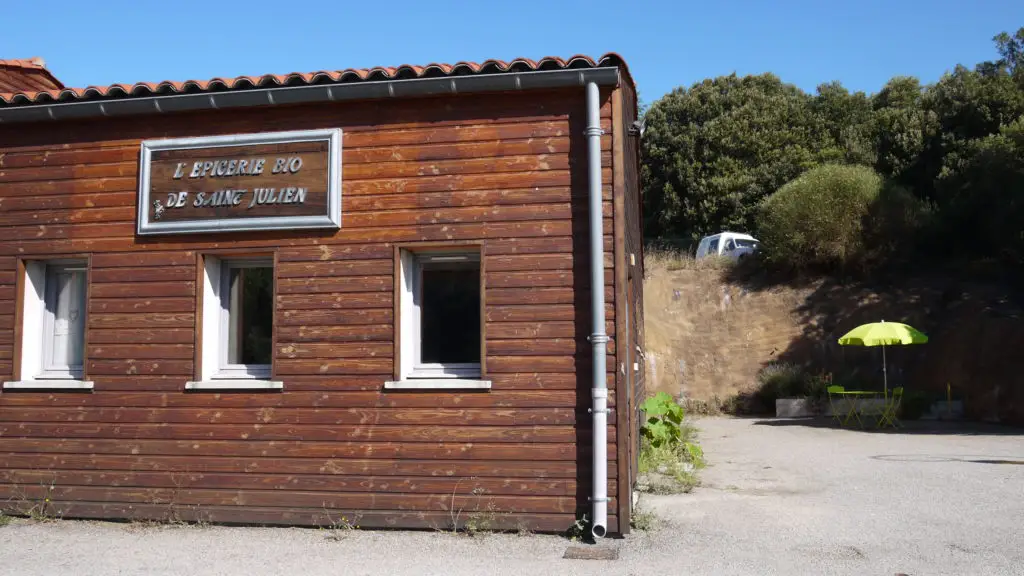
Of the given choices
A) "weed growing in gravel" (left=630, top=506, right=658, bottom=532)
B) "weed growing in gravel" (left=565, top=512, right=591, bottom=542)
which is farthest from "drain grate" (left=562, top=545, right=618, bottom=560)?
"weed growing in gravel" (left=630, top=506, right=658, bottom=532)

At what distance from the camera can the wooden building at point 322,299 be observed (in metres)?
7.10

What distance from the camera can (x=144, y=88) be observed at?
7.72 meters

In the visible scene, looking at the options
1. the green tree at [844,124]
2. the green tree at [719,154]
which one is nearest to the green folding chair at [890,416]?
the green tree at [719,154]

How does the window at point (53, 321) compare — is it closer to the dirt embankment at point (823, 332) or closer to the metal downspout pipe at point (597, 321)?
the metal downspout pipe at point (597, 321)

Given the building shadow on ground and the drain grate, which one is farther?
the building shadow on ground

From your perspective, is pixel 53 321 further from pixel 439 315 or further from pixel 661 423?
pixel 661 423

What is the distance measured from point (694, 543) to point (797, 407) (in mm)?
14621

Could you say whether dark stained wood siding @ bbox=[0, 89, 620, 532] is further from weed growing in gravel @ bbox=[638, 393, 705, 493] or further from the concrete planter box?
the concrete planter box

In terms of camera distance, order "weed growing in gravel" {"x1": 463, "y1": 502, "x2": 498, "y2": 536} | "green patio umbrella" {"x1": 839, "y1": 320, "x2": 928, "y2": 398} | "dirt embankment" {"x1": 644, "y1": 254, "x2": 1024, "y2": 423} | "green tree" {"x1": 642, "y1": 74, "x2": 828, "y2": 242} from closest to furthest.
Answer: "weed growing in gravel" {"x1": 463, "y1": 502, "x2": 498, "y2": 536}
"green patio umbrella" {"x1": 839, "y1": 320, "x2": 928, "y2": 398}
"dirt embankment" {"x1": 644, "y1": 254, "x2": 1024, "y2": 423}
"green tree" {"x1": 642, "y1": 74, "x2": 828, "y2": 242}

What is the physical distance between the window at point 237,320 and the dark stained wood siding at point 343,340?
19 centimetres

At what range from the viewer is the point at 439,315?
759 centimetres

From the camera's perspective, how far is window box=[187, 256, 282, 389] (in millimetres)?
7836

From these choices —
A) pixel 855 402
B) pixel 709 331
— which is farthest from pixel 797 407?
pixel 709 331

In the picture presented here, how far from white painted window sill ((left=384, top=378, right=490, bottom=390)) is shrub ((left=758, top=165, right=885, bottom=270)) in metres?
20.0
